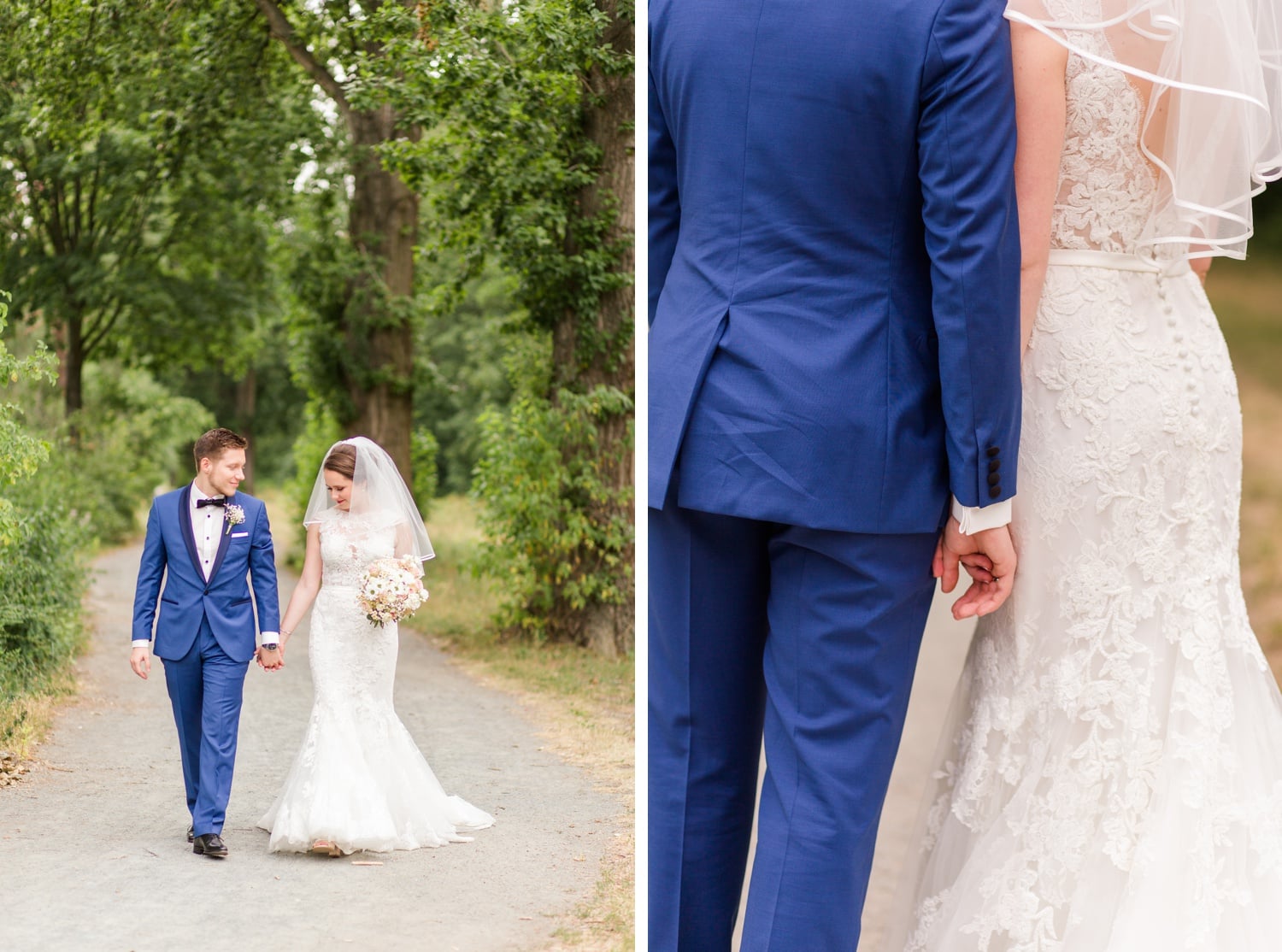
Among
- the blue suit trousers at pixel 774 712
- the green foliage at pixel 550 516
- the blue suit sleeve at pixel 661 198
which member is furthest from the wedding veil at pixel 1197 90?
the green foliage at pixel 550 516

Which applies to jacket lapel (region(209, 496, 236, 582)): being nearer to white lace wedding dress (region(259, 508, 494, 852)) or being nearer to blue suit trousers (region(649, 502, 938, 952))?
white lace wedding dress (region(259, 508, 494, 852))

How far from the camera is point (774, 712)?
2.29 m

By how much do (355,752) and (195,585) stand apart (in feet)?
1.58

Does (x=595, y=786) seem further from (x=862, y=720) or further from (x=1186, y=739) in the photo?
(x=1186, y=739)

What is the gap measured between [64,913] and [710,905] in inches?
46.9

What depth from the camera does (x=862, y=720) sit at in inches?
87.0

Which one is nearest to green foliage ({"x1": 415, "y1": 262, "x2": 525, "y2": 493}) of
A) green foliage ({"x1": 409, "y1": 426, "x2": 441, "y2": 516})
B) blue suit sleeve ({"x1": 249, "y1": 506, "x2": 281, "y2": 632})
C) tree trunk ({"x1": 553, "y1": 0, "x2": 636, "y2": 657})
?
green foliage ({"x1": 409, "y1": 426, "x2": 441, "y2": 516})

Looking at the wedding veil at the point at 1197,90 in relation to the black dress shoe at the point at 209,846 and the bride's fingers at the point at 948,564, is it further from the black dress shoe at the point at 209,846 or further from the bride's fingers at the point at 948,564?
the black dress shoe at the point at 209,846

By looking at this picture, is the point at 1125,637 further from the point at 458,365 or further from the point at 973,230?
the point at 458,365

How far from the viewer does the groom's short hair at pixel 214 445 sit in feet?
8.61

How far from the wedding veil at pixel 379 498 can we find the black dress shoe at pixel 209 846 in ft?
2.26

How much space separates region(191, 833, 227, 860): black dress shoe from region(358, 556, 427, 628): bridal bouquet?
1.72 feet

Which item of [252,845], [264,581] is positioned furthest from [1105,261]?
[252,845]

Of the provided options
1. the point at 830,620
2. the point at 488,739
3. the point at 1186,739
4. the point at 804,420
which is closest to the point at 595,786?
the point at 488,739
